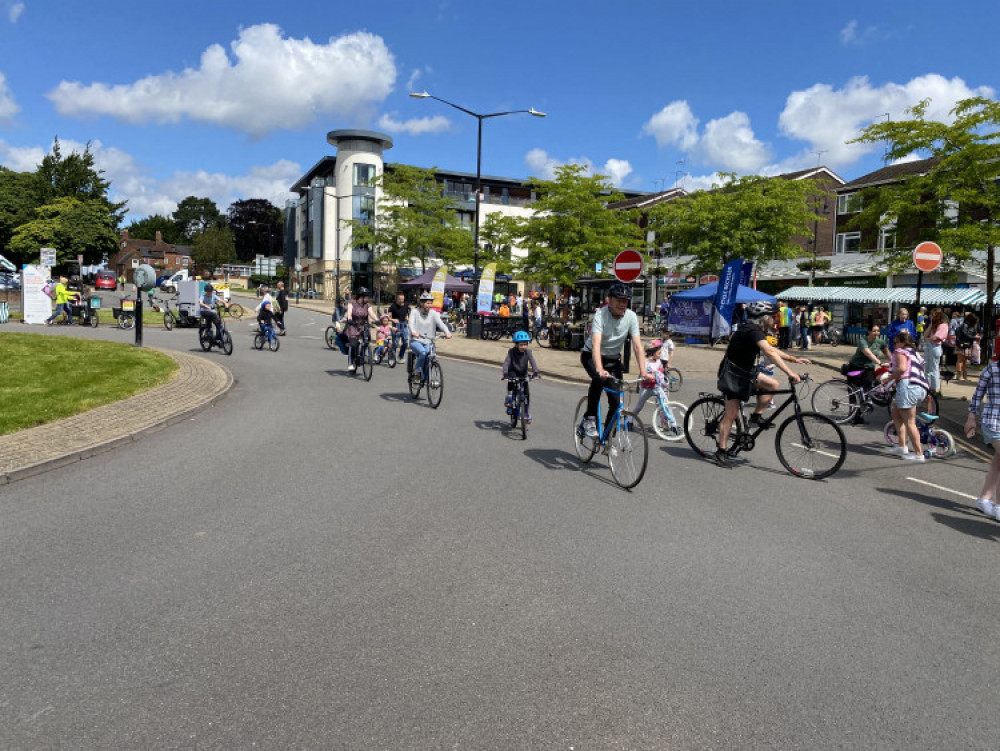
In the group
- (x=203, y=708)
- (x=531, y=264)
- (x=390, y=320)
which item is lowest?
(x=203, y=708)

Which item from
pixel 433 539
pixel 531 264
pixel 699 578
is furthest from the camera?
pixel 531 264

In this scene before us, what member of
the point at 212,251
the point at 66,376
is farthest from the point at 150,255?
the point at 66,376

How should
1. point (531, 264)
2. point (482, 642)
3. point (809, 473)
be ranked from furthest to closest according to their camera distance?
point (531, 264) → point (809, 473) → point (482, 642)

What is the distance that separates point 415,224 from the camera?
53.8 m

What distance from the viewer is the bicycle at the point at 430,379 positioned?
35.7 ft

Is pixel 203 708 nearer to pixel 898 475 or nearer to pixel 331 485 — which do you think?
pixel 331 485

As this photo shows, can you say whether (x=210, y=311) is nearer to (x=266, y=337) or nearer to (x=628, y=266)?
(x=266, y=337)

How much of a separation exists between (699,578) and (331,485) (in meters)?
3.39

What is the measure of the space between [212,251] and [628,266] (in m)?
82.1

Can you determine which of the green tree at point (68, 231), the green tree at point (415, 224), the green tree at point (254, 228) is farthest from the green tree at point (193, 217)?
the green tree at point (415, 224)

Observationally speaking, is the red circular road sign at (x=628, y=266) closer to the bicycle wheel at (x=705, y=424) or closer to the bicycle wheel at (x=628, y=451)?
the bicycle wheel at (x=705, y=424)

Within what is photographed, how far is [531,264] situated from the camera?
112 ft

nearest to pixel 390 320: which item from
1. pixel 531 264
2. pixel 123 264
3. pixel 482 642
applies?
pixel 482 642

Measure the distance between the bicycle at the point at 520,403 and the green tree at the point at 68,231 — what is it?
2365 inches
